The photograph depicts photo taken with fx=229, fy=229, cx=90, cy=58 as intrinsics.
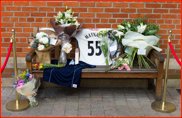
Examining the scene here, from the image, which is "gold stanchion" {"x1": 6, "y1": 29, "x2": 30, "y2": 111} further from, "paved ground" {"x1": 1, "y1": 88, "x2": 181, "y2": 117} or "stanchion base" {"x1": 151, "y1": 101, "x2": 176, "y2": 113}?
"stanchion base" {"x1": 151, "y1": 101, "x2": 176, "y2": 113}

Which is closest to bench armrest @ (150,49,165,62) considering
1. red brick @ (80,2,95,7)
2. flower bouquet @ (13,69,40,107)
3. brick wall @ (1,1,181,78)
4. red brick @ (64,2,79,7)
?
brick wall @ (1,1,181,78)

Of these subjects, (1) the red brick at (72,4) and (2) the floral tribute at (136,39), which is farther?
(1) the red brick at (72,4)

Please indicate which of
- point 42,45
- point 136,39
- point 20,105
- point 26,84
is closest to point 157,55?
point 136,39

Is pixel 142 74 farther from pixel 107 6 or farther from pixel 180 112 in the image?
pixel 107 6

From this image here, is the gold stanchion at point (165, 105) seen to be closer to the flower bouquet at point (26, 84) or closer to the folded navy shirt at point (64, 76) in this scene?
the folded navy shirt at point (64, 76)

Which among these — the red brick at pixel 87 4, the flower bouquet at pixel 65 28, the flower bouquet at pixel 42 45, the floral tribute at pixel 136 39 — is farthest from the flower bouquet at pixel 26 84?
the red brick at pixel 87 4

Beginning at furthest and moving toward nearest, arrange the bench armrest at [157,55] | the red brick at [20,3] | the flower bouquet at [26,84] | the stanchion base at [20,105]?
the red brick at [20,3], the bench armrest at [157,55], the stanchion base at [20,105], the flower bouquet at [26,84]

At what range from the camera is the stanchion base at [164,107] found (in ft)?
12.1

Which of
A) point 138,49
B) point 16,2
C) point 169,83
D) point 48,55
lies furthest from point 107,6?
point 169,83

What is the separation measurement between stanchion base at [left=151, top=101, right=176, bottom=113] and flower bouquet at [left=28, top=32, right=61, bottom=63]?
1993mm

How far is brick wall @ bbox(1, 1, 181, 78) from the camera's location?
4449 millimetres

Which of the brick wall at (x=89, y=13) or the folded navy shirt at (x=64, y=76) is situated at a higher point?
the brick wall at (x=89, y=13)

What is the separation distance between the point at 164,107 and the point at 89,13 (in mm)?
2220

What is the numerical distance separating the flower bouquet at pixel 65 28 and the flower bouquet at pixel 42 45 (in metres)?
0.20
